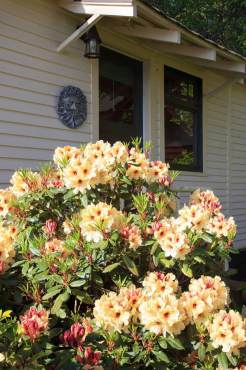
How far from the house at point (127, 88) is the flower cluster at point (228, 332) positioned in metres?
2.37

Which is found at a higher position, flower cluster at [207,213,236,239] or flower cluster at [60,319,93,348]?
flower cluster at [207,213,236,239]

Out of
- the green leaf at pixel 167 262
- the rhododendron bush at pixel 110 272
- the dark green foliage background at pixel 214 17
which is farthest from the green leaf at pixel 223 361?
the dark green foliage background at pixel 214 17

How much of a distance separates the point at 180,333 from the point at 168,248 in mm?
394

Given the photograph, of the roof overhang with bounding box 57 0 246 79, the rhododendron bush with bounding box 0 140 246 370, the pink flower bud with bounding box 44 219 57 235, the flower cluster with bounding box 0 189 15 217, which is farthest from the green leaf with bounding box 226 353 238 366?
the roof overhang with bounding box 57 0 246 79

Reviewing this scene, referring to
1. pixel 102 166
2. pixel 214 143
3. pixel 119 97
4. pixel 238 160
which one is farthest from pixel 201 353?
pixel 238 160

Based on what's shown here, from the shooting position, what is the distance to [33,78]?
5.39m

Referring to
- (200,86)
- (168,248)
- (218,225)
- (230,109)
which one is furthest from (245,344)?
(230,109)

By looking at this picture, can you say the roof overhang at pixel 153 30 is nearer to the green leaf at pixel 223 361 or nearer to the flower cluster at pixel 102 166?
the flower cluster at pixel 102 166

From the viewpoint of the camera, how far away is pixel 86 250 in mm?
2525

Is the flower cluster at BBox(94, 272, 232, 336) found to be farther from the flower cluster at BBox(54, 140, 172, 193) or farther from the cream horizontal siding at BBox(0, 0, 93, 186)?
the cream horizontal siding at BBox(0, 0, 93, 186)

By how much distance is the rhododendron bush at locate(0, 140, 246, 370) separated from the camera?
7.36 feet

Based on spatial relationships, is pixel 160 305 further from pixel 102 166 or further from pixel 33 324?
pixel 102 166

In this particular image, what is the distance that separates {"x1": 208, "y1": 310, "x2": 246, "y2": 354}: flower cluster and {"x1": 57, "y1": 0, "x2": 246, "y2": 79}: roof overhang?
3.62 meters

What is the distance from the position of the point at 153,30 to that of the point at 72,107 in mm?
1373
